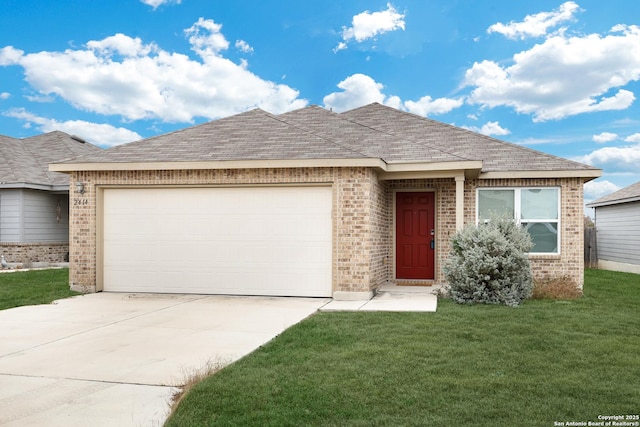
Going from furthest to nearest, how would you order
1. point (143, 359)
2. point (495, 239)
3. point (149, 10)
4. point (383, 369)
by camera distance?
point (149, 10) < point (495, 239) < point (143, 359) < point (383, 369)

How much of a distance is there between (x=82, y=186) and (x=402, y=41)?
9630 mm

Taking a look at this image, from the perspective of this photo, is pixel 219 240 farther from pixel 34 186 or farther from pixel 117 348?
pixel 34 186

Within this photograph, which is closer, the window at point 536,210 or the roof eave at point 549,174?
the roof eave at point 549,174

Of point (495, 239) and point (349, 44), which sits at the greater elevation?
point (349, 44)

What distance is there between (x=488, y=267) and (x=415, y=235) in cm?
357

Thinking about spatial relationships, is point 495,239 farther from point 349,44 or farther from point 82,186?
point 349,44

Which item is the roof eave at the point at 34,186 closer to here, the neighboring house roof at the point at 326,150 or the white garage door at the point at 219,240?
the neighboring house roof at the point at 326,150

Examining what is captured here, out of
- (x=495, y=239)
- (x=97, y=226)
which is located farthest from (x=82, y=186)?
(x=495, y=239)

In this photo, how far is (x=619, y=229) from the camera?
20234 mm

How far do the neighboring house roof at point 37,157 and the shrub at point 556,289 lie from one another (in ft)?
50.3

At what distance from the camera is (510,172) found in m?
12.1

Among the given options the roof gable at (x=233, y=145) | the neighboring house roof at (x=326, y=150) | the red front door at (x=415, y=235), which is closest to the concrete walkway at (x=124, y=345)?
the red front door at (x=415, y=235)

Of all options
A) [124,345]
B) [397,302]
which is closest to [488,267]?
[397,302]

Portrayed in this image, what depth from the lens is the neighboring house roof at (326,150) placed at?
1080 centimetres
